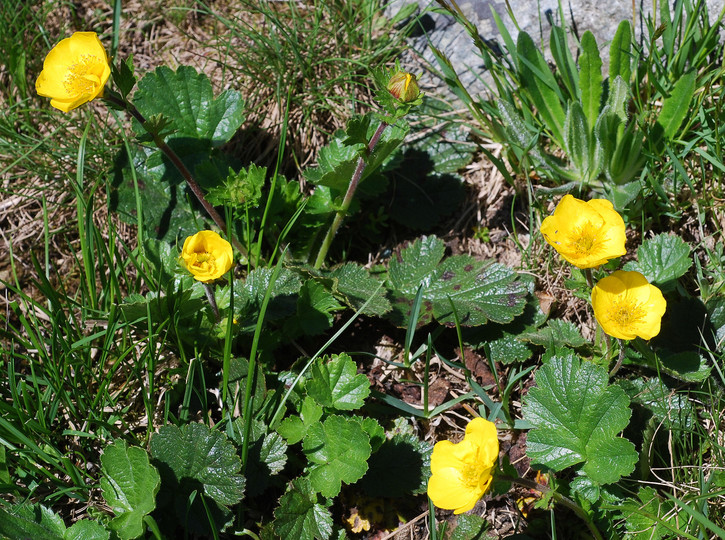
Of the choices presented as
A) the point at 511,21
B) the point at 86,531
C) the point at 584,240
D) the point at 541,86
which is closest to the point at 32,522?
the point at 86,531

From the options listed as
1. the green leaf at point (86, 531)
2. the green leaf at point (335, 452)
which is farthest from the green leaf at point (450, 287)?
the green leaf at point (86, 531)

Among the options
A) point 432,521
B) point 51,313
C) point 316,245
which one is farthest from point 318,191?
point 432,521

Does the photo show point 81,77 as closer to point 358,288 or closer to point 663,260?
point 358,288

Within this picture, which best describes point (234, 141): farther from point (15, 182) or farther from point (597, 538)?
point (597, 538)

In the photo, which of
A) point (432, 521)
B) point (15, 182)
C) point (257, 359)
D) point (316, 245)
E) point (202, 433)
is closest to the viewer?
point (432, 521)

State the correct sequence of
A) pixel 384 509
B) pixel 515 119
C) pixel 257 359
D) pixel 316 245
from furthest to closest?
1. pixel 316 245
2. pixel 515 119
3. pixel 257 359
4. pixel 384 509

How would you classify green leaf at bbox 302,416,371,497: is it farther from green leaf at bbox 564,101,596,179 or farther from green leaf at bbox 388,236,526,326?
green leaf at bbox 564,101,596,179

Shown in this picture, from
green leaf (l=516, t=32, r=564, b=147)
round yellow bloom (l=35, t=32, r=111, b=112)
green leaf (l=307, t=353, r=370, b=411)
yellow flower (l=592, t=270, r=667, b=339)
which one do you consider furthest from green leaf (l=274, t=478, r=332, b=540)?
green leaf (l=516, t=32, r=564, b=147)

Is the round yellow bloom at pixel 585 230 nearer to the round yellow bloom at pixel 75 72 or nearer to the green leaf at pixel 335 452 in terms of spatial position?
the green leaf at pixel 335 452
